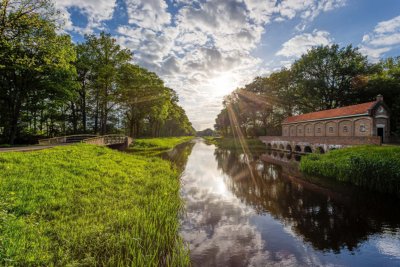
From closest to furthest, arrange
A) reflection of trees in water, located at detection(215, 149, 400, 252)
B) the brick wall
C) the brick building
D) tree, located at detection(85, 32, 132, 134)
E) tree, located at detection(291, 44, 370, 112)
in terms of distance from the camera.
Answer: reflection of trees in water, located at detection(215, 149, 400, 252) → the brick wall → the brick building → tree, located at detection(85, 32, 132, 134) → tree, located at detection(291, 44, 370, 112)

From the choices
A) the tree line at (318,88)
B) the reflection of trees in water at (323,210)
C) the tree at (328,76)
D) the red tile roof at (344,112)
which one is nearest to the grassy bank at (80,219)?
the reflection of trees in water at (323,210)

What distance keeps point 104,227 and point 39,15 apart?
17.4 metres

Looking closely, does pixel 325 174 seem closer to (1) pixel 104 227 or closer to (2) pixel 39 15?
(1) pixel 104 227

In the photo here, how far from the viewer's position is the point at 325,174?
55.4ft

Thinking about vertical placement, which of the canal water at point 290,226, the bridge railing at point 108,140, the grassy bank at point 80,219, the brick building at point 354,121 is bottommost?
the canal water at point 290,226

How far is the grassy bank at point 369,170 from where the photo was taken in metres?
12.1

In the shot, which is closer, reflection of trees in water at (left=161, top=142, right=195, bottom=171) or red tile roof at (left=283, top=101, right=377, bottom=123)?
reflection of trees in water at (left=161, top=142, right=195, bottom=171)

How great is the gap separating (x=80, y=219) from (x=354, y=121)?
37994 mm

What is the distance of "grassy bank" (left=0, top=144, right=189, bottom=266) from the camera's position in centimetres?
462

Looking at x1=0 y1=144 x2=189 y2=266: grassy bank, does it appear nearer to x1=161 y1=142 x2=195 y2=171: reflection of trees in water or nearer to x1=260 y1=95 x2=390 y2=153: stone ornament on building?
x1=161 y1=142 x2=195 y2=171: reflection of trees in water

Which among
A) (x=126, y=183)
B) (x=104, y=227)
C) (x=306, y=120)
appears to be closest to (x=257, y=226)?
(x=104, y=227)

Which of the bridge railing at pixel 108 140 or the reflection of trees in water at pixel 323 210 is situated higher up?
the bridge railing at pixel 108 140

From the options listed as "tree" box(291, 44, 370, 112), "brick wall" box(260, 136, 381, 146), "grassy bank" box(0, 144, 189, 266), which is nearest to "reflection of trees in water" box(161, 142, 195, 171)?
"grassy bank" box(0, 144, 189, 266)

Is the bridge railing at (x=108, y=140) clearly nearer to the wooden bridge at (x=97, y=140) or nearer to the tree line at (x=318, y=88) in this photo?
the wooden bridge at (x=97, y=140)
